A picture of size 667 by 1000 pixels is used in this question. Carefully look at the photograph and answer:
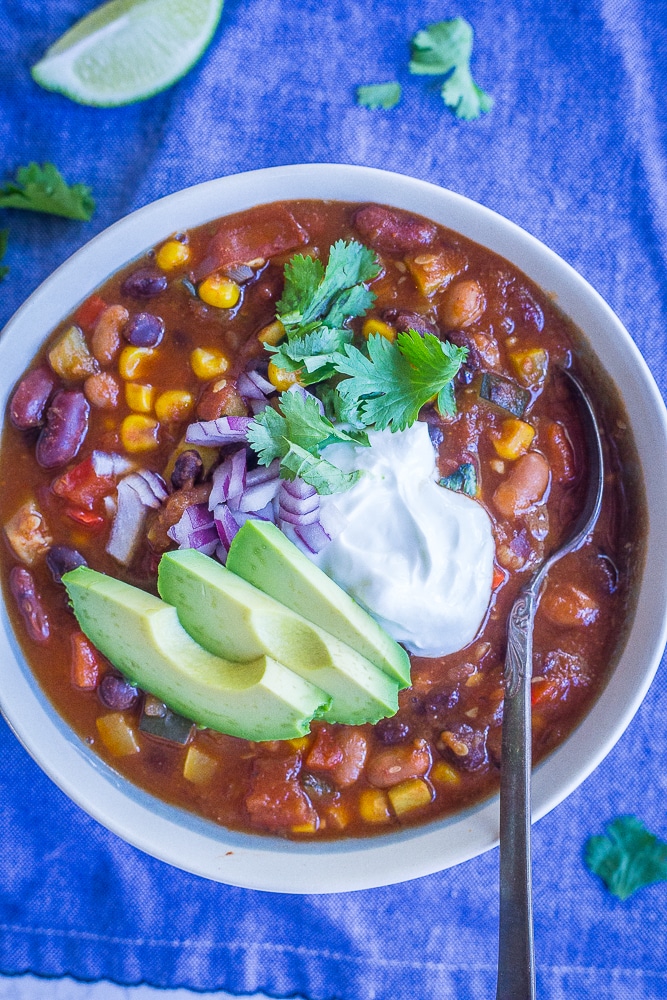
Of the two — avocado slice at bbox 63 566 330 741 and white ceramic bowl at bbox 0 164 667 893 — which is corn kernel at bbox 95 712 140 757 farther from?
avocado slice at bbox 63 566 330 741

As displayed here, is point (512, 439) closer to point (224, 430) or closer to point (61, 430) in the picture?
point (224, 430)

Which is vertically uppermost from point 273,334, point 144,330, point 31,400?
point 273,334

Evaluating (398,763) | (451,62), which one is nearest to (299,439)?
(398,763)

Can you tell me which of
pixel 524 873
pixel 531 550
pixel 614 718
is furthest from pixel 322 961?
pixel 531 550

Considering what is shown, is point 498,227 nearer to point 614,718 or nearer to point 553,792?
point 614,718

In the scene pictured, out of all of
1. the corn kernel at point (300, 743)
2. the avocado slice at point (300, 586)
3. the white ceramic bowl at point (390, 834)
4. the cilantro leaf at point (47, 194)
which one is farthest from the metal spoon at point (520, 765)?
the cilantro leaf at point (47, 194)
